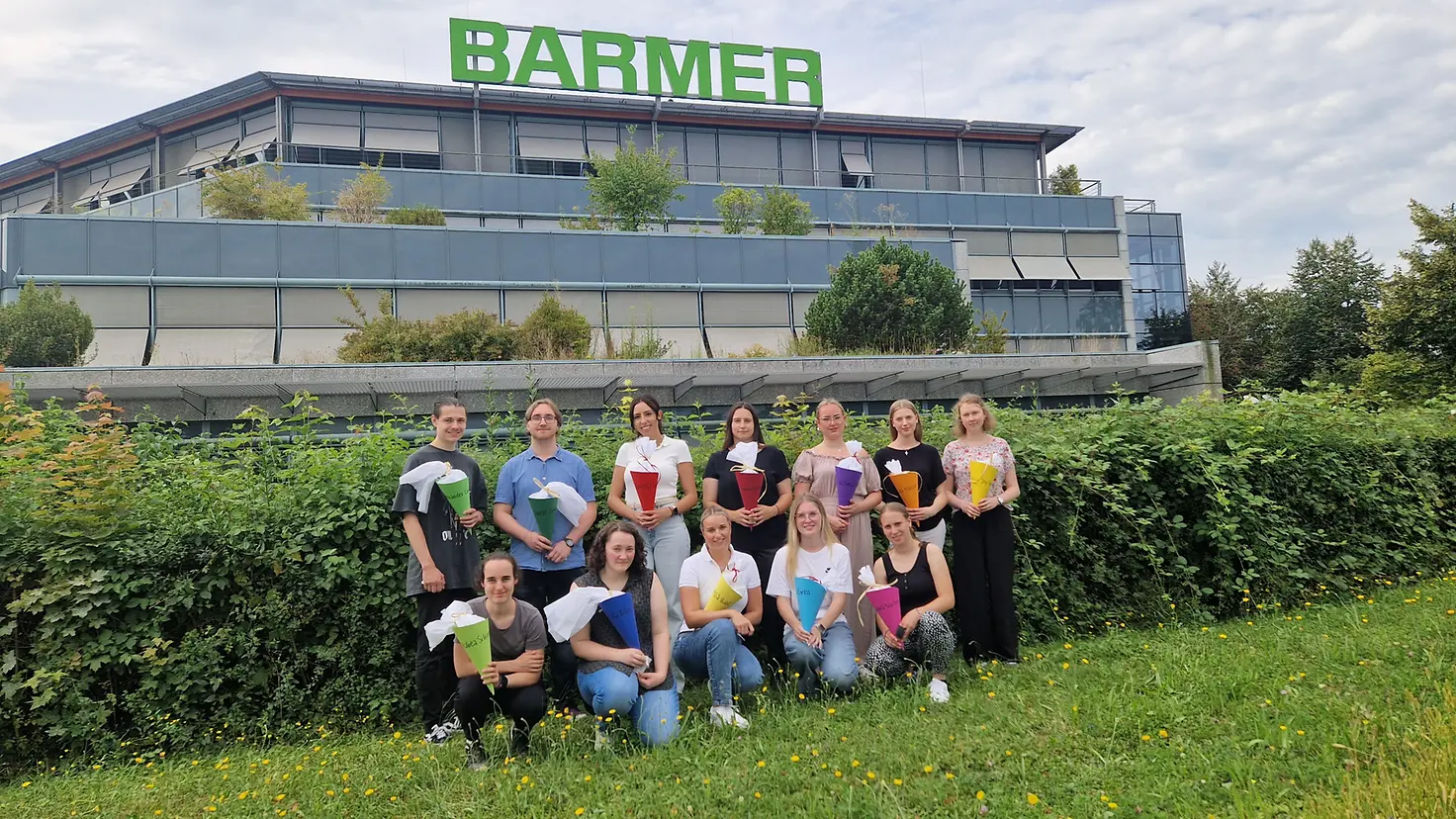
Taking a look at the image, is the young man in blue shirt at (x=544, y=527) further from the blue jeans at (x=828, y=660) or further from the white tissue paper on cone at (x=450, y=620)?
the blue jeans at (x=828, y=660)

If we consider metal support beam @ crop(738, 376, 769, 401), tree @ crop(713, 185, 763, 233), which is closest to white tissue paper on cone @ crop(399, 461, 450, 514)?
metal support beam @ crop(738, 376, 769, 401)

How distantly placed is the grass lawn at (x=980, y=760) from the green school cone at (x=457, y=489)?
1348mm

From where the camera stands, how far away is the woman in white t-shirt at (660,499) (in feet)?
19.5

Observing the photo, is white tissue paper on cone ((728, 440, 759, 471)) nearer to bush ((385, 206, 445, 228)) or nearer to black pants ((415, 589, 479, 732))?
black pants ((415, 589, 479, 732))

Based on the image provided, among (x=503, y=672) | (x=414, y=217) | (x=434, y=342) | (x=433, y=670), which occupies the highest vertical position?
(x=414, y=217)

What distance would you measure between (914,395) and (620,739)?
1464cm

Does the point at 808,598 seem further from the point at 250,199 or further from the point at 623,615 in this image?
the point at 250,199

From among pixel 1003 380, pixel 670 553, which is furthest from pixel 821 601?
pixel 1003 380

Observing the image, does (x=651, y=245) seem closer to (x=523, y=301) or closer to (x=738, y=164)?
(x=523, y=301)

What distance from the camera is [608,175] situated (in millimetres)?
26250

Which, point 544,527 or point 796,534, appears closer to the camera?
point 544,527

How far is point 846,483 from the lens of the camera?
243 inches

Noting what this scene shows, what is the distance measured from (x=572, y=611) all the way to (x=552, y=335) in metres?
12.7

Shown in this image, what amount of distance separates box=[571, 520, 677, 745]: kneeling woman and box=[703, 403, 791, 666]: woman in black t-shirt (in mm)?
870
